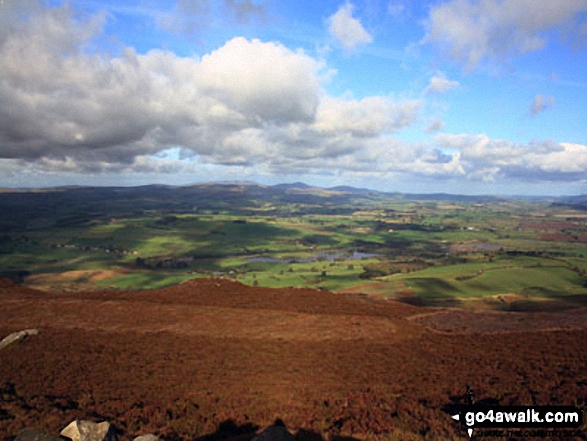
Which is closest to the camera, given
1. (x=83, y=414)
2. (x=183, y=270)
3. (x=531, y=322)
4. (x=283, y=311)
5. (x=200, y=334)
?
(x=83, y=414)

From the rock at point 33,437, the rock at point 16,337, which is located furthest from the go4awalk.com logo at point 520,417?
the rock at point 16,337

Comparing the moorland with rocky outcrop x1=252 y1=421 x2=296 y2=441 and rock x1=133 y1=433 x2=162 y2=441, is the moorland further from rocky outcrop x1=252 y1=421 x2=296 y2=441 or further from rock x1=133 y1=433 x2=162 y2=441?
rocky outcrop x1=252 y1=421 x2=296 y2=441

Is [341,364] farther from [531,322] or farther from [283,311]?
[531,322]

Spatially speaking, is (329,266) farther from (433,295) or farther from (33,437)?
(33,437)

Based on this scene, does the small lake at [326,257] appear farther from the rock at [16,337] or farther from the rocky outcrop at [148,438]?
the rocky outcrop at [148,438]

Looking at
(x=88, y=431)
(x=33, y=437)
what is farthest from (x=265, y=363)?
(x=33, y=437)

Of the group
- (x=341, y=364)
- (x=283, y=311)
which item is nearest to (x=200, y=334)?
(x=283, y=311)
